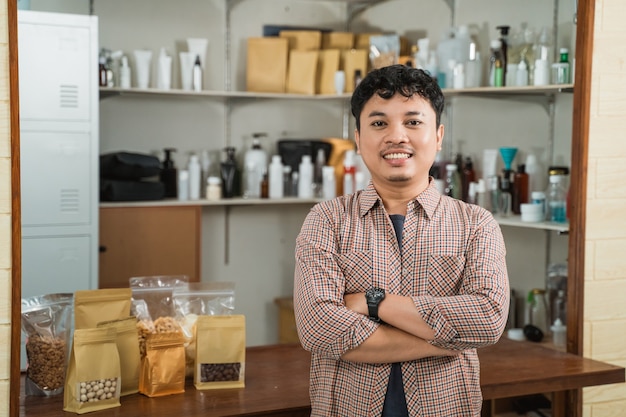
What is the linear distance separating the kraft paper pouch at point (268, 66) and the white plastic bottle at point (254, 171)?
377 millimetres

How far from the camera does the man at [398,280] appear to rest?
183 cm

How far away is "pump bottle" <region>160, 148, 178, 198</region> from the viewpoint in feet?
15.0

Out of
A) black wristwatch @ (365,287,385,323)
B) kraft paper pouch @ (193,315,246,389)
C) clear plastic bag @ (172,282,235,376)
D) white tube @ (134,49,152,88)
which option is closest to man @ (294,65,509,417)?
black wristwatch @ (365,287,385,323)

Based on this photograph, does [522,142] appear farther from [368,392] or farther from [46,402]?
[46,402]

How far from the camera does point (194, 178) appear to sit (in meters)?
4.61

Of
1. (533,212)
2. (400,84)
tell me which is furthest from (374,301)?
(533,212)

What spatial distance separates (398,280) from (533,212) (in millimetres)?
1770

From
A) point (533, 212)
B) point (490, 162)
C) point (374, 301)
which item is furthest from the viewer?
point (490, 162)

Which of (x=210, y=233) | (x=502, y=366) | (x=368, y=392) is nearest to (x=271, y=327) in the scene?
(x=210, y=233)

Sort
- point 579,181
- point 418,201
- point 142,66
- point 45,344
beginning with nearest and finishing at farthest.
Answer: point 418,201, point 45,344, point 579,181, point 142,66

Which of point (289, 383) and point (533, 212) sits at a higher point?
point (533, 212)

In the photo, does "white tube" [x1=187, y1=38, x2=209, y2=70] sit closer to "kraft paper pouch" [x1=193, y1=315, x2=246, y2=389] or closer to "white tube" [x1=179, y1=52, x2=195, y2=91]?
"white tube" [x1=179, y1=52, x2=195, y2=91]

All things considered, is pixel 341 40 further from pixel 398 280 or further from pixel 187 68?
pixel 398 280

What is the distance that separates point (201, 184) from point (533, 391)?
279 cm
